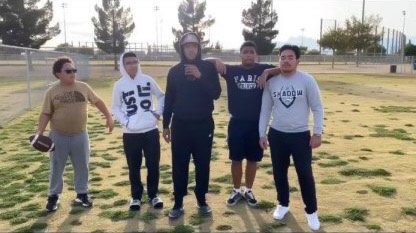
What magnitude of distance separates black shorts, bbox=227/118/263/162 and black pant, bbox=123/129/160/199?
79 cm

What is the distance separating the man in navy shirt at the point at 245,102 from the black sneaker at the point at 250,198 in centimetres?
39

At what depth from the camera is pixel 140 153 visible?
4812 millimetres

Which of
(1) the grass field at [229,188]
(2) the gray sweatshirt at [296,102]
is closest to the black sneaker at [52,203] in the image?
(1) the grass field at [229,188]

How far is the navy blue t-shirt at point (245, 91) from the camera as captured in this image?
4641mm

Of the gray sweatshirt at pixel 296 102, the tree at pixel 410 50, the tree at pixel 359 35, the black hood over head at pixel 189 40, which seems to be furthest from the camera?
the tree at pixel 410 50

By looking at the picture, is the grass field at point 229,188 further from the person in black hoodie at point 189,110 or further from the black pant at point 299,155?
the person in black hoodie at point 189,110

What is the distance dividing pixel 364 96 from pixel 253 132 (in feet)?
46.4

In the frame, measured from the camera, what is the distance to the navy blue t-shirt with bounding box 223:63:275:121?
464 cm

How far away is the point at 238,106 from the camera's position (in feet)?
15.5

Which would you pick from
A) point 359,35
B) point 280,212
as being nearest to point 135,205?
point 280,212

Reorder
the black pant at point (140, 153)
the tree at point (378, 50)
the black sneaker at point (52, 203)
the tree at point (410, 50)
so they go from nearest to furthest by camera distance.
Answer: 1. the black pant at point (140, 153)
2. the black sneaker at point (52, 203)
3. the tree at point (378, 50)
4. the tree at point (410, 50)

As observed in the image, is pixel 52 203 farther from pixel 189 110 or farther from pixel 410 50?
pixel 410 50

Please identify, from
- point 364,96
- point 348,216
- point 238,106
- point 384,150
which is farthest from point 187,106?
point 364,96

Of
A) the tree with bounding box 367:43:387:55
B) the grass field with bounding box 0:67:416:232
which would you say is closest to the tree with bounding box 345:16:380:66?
the tree with bounding box 367:43:387:55
